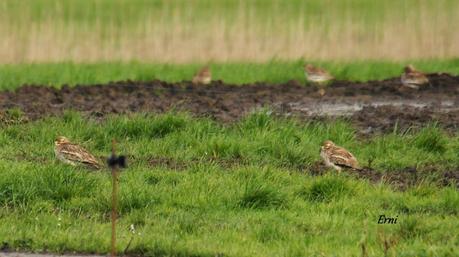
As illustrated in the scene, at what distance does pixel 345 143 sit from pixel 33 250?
17.9 ft

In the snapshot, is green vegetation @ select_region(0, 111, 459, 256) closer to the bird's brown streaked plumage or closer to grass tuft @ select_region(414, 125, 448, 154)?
grass tuft @ select_region(414, 125, 448, 154)

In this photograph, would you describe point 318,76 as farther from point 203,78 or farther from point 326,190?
point 326,190

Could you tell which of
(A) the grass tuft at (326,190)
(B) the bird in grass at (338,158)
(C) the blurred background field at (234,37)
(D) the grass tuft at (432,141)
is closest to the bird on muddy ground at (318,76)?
(C) the blurred background field at (234,37)

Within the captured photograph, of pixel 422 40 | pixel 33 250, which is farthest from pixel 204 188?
pixel 422 40

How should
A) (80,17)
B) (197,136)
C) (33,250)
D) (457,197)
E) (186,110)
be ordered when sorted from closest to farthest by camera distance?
(33,250), (457,197), (197,136), (186,110), (80,17)

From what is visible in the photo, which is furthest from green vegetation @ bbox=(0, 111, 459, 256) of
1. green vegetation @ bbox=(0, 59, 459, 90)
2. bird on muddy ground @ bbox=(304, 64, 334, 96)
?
green vegetation @ bbox=(0, 59, 459, 90)

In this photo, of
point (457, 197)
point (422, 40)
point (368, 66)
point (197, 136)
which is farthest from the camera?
point (422, 40)

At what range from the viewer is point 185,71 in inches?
846

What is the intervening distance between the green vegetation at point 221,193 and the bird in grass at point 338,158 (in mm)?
208

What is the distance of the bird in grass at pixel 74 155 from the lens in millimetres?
11828

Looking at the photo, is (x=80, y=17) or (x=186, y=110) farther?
(x=80, y=17)

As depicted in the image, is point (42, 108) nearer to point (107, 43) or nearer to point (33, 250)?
point (33, 250)

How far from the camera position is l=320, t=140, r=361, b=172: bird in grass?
39.5 ft

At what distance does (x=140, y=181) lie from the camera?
11297mm
